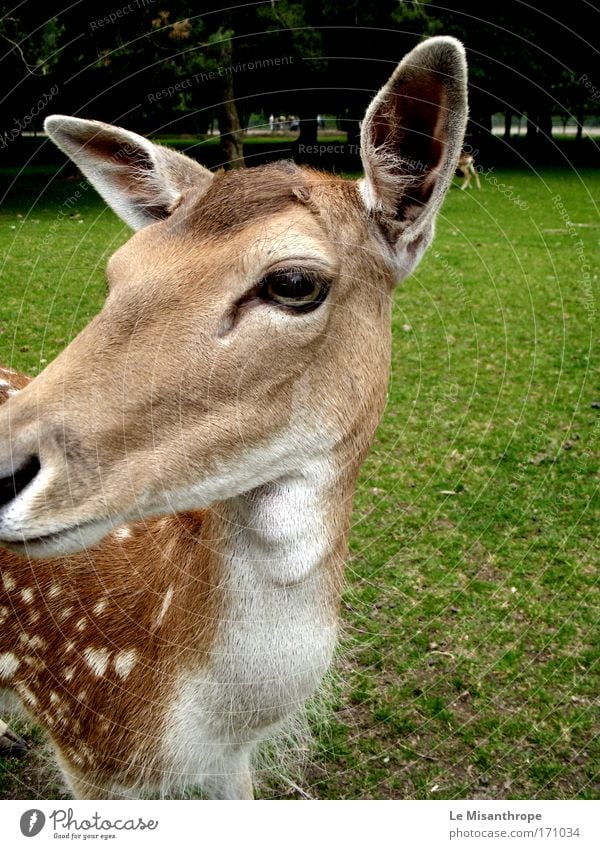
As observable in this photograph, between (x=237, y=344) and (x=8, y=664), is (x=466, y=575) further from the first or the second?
(x=237, y=344)

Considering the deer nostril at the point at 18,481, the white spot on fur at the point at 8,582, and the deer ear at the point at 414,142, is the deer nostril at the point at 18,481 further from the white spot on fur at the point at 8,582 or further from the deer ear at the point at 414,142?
the white spot on fur at the point at 8,582

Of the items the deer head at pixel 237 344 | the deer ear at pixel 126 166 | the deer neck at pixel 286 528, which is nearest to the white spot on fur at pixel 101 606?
the deer neck at pixel 286 528

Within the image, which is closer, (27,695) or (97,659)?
(97,659)

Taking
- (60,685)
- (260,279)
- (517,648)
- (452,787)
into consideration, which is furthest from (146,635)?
(517,648)

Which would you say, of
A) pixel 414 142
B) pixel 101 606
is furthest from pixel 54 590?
pixel 414 142

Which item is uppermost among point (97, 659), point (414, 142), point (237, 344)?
point (414, 142)

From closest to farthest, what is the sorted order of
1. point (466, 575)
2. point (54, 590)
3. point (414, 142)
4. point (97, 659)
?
point (414, 142), point (97, 659), point (54, 590), point (466, 575)

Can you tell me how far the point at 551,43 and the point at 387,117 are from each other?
2990 cm

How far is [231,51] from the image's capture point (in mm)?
13070

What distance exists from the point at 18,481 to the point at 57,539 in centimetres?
22

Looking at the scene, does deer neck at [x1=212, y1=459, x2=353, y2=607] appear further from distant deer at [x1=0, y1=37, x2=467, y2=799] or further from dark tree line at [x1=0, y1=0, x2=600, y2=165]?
dark tree line at [x1=0, y1=0, x2=600, y2=165]

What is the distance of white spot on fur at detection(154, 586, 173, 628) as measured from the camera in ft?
9.66

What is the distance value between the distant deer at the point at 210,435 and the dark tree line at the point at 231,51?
560 centimetres

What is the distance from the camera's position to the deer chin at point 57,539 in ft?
6.38
